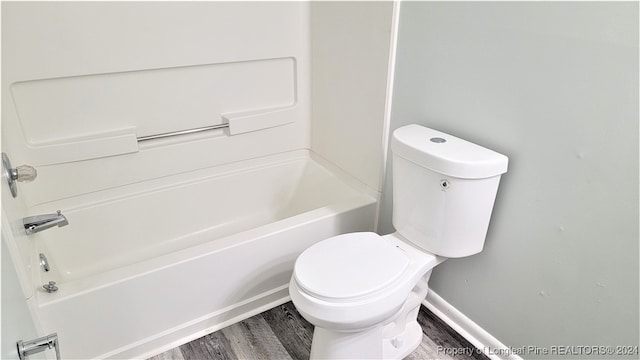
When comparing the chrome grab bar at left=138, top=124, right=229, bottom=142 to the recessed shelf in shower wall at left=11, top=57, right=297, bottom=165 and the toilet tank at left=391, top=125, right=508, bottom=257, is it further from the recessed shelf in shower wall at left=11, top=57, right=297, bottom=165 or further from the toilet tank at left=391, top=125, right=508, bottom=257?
the toilet tank at left=391, top=125, right=508, bottom=257

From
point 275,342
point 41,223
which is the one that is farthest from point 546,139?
point 41,223

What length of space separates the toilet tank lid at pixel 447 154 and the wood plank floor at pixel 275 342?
0.75 m

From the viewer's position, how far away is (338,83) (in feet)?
6.40

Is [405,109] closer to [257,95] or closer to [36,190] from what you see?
[257,95]

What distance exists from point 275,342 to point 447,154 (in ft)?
3.21

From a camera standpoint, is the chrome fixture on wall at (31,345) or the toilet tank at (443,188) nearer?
the chrome fixture on wall at (31,345)

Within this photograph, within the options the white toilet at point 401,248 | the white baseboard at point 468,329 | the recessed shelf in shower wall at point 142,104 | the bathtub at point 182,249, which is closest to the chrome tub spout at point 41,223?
the bathtub at point 182,249

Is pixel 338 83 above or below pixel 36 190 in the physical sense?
above

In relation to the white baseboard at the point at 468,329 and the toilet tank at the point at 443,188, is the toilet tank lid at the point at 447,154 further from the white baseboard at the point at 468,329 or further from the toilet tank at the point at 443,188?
the white baseboard at the point at 468,329

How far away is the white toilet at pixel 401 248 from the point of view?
4.17 ft

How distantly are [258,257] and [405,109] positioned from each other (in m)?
0.82

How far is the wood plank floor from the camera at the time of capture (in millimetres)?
1601

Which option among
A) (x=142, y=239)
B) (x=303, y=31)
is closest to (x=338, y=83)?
(x=303, y=31)

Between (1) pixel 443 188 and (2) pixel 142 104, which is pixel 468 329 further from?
(2) pixel 142 104
